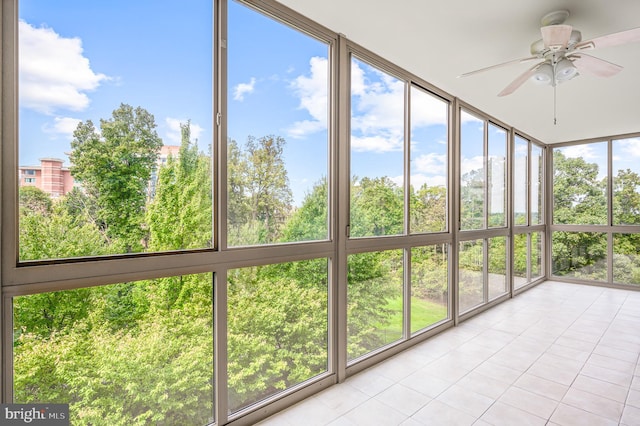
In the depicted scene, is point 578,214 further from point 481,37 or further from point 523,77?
point 481,37

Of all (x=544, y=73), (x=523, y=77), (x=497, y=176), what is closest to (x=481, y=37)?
(x=523, y=77)

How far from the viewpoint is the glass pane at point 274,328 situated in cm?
213

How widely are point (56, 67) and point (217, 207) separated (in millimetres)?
1017

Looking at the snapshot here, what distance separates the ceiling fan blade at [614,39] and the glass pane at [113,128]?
2.43 m

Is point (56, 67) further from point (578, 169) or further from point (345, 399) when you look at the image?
point (578, 169)

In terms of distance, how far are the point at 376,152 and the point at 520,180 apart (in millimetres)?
4059

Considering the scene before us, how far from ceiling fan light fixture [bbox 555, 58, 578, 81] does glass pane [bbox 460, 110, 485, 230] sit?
1683 millimetres

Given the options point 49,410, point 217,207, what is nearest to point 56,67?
point 217,207

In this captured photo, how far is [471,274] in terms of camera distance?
14.5 ft

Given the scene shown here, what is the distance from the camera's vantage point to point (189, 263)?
1.88 meters

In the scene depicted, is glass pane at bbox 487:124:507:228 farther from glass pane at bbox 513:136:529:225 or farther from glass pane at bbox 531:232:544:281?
glass pane at bbox 531:232:544:281

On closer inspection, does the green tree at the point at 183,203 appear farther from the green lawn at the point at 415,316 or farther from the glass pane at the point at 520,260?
the glass pane at the point at 520,260

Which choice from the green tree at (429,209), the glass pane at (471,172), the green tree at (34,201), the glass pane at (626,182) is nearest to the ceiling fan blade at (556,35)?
the green tree at (429,209)

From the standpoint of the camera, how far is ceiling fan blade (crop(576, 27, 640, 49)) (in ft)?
6.31
